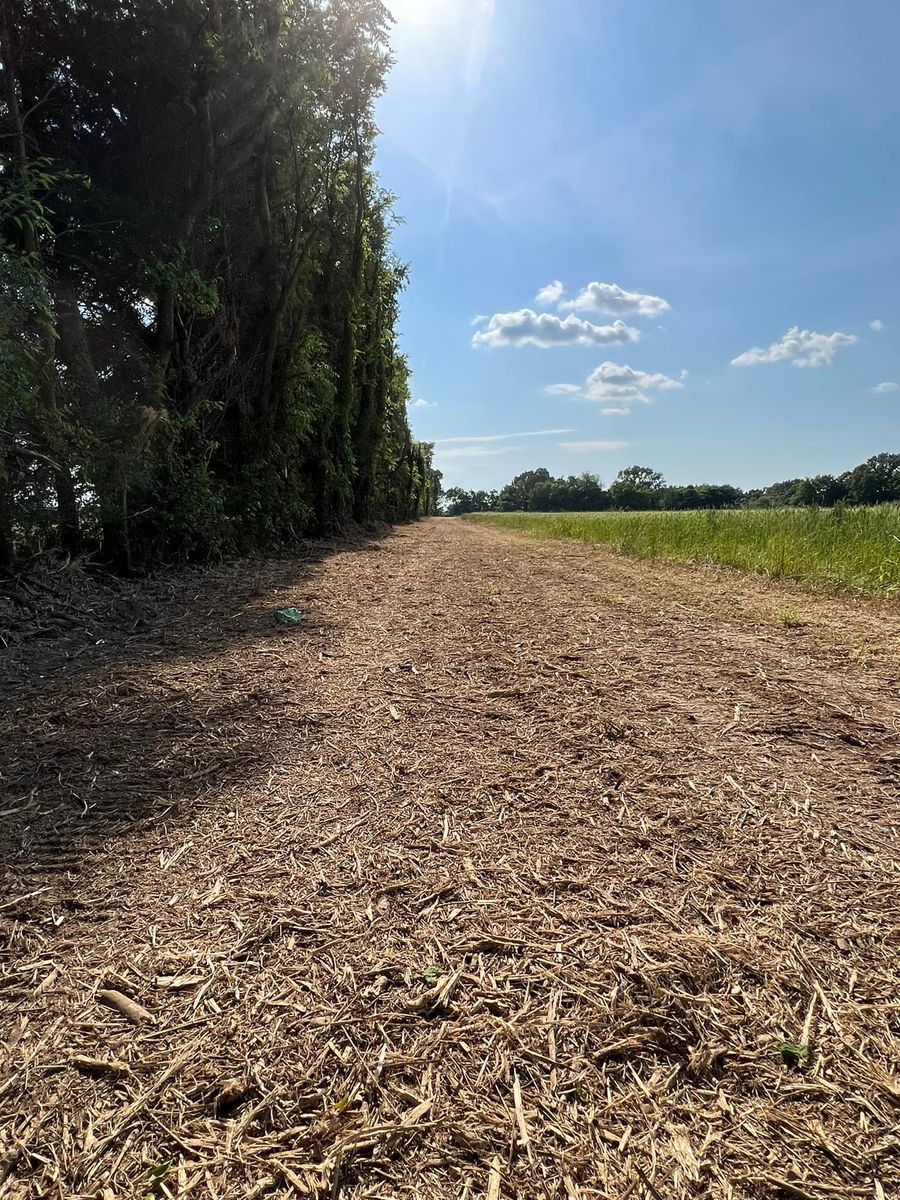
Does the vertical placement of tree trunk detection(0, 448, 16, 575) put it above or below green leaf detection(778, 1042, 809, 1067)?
above

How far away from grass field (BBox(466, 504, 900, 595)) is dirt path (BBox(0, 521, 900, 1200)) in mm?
3532

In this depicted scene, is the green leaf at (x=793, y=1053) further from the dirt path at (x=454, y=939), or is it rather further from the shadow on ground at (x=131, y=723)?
the shadow on ground at (x=131, y=723)

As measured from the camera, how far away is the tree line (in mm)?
4852

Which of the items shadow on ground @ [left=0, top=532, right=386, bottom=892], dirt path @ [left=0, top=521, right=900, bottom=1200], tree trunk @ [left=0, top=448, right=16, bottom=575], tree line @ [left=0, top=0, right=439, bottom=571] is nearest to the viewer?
dirt path @ [left=0, top=521, right=900, bottom=1200]

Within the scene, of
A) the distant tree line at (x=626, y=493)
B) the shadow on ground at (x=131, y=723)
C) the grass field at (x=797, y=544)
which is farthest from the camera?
the distant tree line at (x=626, y=493)

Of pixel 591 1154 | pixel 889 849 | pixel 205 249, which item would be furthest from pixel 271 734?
pixel 205 249

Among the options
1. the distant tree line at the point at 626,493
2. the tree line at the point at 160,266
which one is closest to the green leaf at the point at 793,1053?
the tree line at the point at 160,266

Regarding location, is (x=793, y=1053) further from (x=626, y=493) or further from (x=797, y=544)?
(x=626, y=493)

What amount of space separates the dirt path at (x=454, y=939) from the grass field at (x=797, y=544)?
3532 millimetres

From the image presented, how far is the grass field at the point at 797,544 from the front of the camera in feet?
19.4

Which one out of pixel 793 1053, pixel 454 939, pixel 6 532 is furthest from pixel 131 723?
pixel 6 532

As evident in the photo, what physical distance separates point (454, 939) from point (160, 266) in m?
7.17

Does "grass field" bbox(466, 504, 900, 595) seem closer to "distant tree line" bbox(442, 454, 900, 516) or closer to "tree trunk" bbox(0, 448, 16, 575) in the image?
"tree trunk" bbox(0, 448, 16, 575)

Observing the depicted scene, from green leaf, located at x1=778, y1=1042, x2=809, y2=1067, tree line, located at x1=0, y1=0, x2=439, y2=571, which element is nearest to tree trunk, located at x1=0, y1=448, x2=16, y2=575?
tree line, located at x1=0, y1=0, x2=439, y2=571
